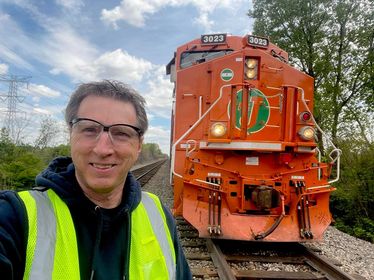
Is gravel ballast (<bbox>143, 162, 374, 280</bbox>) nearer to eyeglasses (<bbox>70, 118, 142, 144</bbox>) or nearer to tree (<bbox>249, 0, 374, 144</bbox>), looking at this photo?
eyeglasses (<bbox>70, 118, 142, 144</bbox>)

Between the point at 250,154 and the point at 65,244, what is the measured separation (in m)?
4.30

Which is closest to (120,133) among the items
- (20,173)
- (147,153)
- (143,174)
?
(20,173)

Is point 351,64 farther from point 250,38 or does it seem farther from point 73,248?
point 73,248

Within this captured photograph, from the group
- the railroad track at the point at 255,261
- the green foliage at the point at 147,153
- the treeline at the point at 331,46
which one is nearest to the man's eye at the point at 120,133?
the railroad track at the point at 255,261

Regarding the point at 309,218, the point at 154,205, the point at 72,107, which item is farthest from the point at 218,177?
the point at 72,107

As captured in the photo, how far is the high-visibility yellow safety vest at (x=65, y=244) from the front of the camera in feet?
3.57

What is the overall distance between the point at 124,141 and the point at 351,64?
733 inches

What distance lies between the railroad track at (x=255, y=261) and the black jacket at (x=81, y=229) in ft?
8.96

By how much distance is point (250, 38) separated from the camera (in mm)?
5992

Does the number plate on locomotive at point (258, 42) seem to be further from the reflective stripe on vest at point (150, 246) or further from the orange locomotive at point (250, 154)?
the reflective stripe on vest at point (150, 246)

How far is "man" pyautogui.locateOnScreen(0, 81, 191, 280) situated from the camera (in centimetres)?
111

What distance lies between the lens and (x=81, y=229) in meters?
1.24

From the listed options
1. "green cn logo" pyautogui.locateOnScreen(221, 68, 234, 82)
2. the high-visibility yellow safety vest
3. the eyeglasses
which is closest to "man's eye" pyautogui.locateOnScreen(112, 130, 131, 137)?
the eyeglasses

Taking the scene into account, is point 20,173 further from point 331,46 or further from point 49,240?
point 331,46
